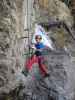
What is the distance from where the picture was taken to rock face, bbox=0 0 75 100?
3.16 m

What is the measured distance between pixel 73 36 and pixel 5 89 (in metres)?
1.48

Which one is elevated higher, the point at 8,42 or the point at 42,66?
the point at 8,42

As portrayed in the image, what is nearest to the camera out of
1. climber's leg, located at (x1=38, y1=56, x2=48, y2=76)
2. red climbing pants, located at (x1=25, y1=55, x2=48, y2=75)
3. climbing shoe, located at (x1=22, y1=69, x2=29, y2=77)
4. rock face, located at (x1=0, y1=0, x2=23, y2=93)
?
rock face, located at (x1=0, y1=0, x2=23, y2=93)

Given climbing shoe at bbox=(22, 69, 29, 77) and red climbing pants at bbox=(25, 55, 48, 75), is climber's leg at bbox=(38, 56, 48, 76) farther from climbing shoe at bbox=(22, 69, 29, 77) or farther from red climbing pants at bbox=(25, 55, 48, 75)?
climbing shoe at bbox=(22, 69, 29, 77)

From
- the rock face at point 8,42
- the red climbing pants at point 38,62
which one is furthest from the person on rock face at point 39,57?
the rock face at point 8,42

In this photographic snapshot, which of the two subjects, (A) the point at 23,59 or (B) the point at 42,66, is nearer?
(A) the point at 23,59

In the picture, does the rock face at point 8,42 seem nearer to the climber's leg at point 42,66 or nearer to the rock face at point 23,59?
the rock face at point 23,59

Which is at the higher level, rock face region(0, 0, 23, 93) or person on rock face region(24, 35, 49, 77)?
rock face region(0, 0, 23, 93)

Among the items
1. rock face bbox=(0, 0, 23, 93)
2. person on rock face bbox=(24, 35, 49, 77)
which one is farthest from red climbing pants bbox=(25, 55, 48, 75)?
rock face bbox=(0, 0, 23, 93)

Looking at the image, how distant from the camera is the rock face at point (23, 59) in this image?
3160 millimetres

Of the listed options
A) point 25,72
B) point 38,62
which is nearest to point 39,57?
point 38,62

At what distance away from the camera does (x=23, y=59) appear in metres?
3.56

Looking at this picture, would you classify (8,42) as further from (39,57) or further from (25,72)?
(39,57)

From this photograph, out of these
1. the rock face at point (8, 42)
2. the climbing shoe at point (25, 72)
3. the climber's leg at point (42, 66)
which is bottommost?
the climber's leg at point (42, 66)
